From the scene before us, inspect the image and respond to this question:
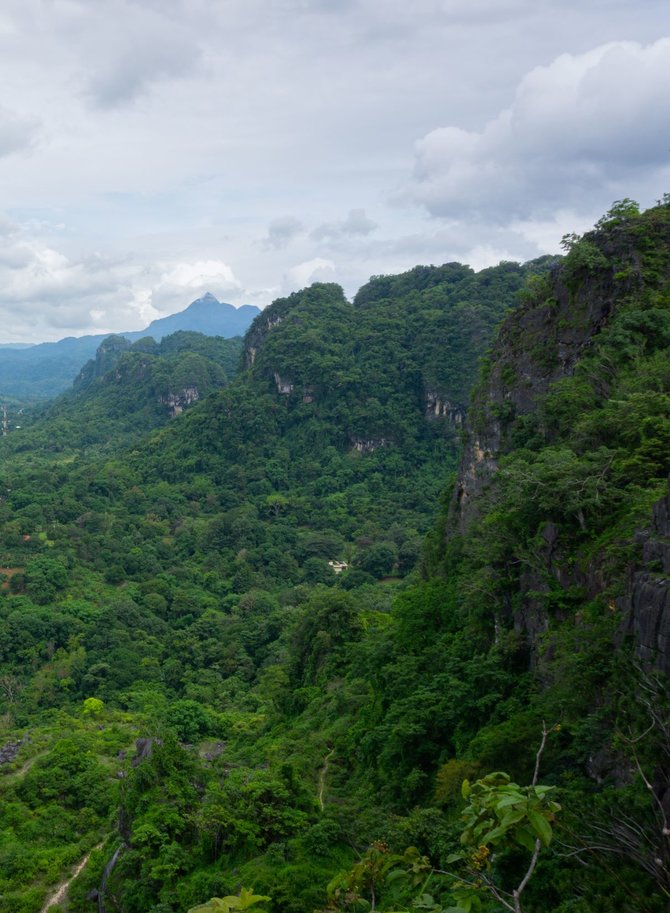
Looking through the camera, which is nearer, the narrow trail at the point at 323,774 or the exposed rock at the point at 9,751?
the narrow trail at the point at 323,774

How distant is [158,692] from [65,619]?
7.01 m

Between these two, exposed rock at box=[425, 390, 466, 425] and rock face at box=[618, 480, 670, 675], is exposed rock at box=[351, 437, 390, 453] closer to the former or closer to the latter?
exposed rock at box=[425, 390, 466, 425]

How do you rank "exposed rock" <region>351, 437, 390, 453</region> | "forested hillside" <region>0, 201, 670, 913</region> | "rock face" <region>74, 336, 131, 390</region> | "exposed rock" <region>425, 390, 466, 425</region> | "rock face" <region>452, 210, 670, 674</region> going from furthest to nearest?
1. "rock face" <region>74, 336, 131, 390</region>
2. "exposed rock" <region>351, 437, 390, 453</region>
3. "exposed rock" <region>425, 390, 466, 425</region>
4. "rock face" <region>452, 210, 670, 674</region>
5. "forested hillside" <region>0, 201, 670, 913</region>

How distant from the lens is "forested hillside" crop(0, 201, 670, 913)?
616 cm

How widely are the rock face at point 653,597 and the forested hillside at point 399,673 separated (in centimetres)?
4

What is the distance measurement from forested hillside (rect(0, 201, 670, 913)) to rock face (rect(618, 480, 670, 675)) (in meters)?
0.04

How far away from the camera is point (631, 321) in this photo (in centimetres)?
1562

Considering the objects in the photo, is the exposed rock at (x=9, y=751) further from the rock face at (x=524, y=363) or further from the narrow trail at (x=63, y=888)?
the rock face at (x=524, y=363)

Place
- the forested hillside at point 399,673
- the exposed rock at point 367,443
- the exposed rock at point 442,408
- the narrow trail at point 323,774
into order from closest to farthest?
the forested hillside at point 399,673 < the narrow trail at point 323,774 < the exposed rock at point 442,408 < the exposed rock at point 367,443

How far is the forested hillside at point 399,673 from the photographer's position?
20.2 ft

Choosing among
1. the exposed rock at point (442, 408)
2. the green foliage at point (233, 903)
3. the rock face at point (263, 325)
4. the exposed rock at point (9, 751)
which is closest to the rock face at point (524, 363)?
the green foliage at point (233, 903)

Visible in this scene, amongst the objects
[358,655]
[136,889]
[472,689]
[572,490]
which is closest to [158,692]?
[358,655]

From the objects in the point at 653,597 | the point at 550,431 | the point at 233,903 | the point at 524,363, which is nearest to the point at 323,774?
the point at 550,431

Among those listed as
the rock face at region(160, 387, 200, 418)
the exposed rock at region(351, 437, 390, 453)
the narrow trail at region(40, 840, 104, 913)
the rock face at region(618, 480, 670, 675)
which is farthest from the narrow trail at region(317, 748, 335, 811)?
the rock face at region(160, 387, 200, 418)
